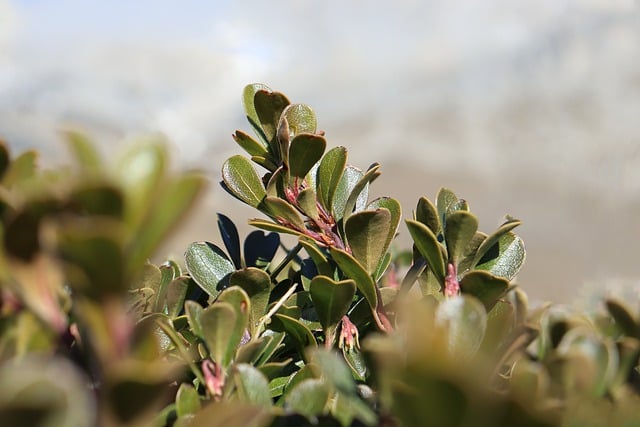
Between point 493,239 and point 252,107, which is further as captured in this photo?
point 252,107

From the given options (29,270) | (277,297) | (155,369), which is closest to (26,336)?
(29,270)

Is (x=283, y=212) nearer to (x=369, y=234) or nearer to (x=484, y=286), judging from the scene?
(x=369, y=234)

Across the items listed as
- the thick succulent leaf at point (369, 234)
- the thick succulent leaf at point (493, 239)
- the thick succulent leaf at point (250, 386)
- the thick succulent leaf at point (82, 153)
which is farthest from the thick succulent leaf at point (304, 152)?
the thick succulent leaf at point (82, 153)

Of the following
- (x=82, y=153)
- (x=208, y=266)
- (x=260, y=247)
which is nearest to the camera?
(x=82, y=153)

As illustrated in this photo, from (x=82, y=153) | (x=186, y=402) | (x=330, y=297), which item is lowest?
(x=186, y=402)

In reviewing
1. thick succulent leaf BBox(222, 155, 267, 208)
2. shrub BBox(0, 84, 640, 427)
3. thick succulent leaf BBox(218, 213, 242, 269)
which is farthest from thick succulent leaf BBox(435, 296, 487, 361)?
thick succulent leaf BBox(218, 213, 242, 269)

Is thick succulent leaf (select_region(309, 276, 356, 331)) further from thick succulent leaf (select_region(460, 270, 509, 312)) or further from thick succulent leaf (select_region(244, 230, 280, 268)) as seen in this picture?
thick succulent leaf (select_region(244, 230, 280, 268))

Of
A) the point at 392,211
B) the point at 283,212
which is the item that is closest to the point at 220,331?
the point at 283,212
